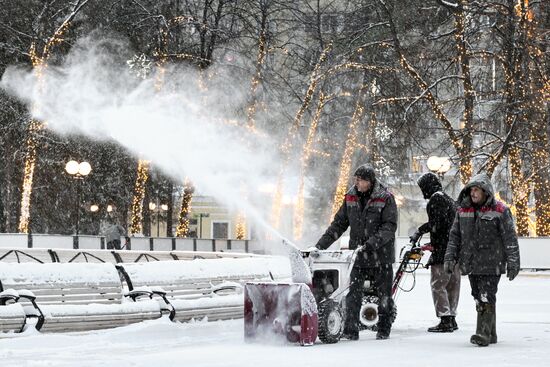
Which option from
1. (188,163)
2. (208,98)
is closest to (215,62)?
(208,98)

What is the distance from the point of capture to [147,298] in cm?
1374

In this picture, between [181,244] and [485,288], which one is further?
[181,244]

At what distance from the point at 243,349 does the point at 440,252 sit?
10.3ft

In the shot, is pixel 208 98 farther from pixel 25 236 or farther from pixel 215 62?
pixel 25 236

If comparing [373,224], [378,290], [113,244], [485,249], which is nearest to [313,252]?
[373,224]

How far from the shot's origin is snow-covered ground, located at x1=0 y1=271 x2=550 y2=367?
10109mm

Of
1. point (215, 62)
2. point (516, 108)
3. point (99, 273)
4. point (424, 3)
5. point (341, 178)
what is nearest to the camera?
point (99, 273)

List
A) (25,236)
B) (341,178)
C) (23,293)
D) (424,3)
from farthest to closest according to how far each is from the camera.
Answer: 1. (341,178)
2. (424,3)
3. (25,236)
4. (23,293)

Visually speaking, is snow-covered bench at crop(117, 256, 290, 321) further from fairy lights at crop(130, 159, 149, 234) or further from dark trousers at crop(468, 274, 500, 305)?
fairy lights at crop(130, 159, 149, 234)

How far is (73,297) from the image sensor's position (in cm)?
1262

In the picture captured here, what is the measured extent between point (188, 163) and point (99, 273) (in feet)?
31.2

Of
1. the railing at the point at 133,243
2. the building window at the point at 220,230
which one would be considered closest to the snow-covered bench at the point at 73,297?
the railing at the point at 133,243

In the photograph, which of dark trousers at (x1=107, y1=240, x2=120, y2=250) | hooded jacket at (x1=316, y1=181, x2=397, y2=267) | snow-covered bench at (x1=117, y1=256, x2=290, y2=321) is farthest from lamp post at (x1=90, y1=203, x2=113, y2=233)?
hooded jacket at (x1=316, y1=181, x2=397, y2=267)

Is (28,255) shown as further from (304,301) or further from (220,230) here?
(220,230)
